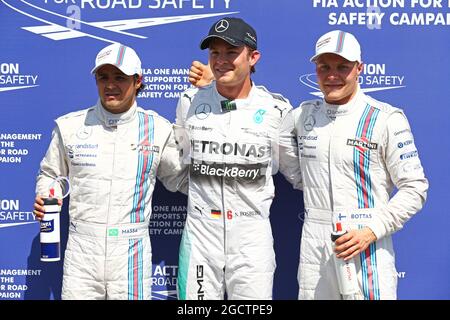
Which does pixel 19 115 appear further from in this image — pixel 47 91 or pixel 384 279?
pixel 384 279

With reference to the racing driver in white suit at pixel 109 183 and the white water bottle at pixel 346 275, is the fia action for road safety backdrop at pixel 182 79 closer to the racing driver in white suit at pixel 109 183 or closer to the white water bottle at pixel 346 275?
the racing driver in white suit at pixel 109 183

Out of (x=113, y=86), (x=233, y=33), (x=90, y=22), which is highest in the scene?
(x=90, y=22)

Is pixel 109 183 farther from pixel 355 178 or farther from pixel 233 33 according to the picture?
pixel 355 178

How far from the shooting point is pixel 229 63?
3527 mm

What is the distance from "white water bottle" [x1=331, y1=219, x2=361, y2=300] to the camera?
3297 mm

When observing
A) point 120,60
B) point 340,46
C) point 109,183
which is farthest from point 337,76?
point 109,183

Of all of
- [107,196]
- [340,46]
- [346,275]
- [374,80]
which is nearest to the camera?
[346,275]

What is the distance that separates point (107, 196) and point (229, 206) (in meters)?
0.66

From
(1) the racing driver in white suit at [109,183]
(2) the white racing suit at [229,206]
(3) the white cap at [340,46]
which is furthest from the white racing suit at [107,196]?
(3) the white cap at [340,46]

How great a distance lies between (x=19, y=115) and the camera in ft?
13.8

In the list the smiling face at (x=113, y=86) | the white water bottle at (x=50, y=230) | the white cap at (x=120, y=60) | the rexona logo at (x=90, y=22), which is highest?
the rexona logo at (x=90, y=22)

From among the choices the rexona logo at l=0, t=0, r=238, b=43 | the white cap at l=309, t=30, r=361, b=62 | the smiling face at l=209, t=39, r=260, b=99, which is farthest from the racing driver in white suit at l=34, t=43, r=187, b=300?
the white cap at l=309, t=30, r=361, b=62

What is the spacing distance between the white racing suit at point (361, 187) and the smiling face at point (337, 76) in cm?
9

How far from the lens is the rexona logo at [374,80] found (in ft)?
13.5
